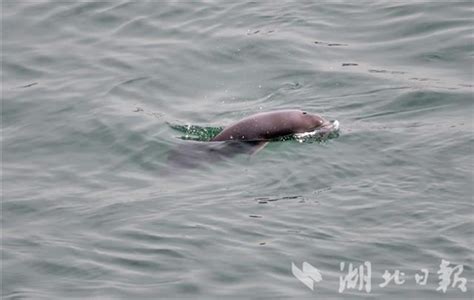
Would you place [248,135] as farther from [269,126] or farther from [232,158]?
[232,158]

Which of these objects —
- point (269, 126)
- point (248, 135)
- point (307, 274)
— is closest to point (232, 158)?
point (248, 135)

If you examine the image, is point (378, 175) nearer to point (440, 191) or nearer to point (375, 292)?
point (440, 191)

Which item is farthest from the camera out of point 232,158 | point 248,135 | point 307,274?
point 248,135

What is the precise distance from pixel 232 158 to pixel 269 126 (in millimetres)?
603

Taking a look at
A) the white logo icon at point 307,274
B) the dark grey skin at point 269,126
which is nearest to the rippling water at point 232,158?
the white logo icon at point 307,274

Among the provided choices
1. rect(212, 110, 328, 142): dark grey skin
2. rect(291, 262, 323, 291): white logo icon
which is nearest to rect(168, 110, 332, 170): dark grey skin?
rect(212, 110, 328, 142): dark grey skin

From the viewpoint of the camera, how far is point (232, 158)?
11945mm

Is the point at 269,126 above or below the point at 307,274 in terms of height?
above

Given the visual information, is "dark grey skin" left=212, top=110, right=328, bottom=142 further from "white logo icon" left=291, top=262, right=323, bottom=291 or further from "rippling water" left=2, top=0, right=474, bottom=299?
"white logo icon" left=291, top=262, right=323, bottom=291

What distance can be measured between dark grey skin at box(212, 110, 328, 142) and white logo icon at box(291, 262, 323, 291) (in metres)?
2.88

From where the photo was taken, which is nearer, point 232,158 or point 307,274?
point 307,274

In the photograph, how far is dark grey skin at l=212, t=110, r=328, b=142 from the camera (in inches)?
482

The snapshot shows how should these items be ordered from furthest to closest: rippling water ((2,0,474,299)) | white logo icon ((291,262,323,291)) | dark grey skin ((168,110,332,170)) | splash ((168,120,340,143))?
1. splash ((168,120,340,143))
2. dark grey skin ((168,110,332,170))
3. rippling water ((2,0,474,299))
4. white logo icon ((291,262,323,291))

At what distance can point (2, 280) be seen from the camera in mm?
9828
